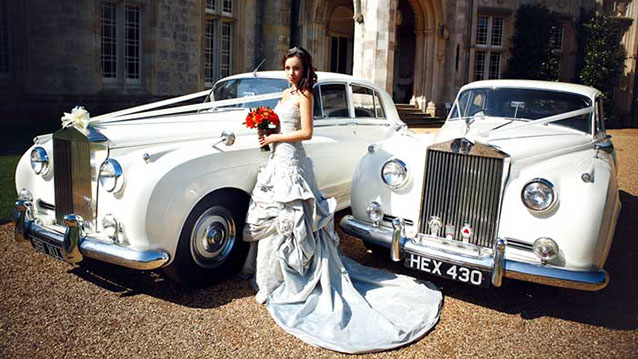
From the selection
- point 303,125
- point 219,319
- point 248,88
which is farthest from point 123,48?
point 219,319

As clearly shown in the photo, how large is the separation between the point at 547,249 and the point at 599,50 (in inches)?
690

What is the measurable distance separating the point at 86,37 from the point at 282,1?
5.85 m

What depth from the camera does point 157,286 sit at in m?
3.96

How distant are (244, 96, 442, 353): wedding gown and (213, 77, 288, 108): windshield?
1135mm

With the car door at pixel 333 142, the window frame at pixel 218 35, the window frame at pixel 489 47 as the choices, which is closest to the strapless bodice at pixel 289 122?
the car door at pixel 333 142

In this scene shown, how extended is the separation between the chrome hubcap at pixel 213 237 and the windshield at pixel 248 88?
1421 millimetres

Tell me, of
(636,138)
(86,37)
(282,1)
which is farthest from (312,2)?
(636,138)

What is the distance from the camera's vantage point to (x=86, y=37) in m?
11.6

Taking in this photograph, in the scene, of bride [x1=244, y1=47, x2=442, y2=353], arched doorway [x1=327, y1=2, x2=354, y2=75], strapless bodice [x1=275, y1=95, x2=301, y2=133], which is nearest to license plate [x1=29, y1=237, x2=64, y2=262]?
bride [x1=244, y1=47, x2=442, y2=353]

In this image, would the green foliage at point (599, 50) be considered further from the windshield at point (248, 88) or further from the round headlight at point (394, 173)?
the round headlight at point (394, 173)

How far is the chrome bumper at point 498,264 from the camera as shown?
331 centimetres

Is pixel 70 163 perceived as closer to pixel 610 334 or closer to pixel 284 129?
pixel 284 129

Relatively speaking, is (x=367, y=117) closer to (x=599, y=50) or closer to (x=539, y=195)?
(x=539, y=195)

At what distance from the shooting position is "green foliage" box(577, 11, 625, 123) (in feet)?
58.3
